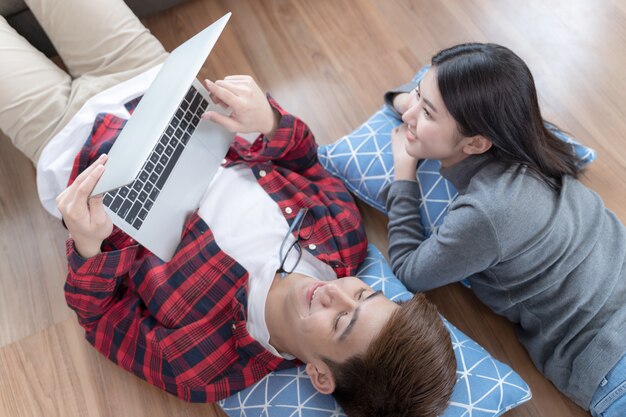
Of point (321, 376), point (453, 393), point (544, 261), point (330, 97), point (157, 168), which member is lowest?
point (453, 393)

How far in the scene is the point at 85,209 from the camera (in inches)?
37.6

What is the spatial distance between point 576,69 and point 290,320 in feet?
3.93

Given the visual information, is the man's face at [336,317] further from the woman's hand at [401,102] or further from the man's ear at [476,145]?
the woman's hand at [401,102]

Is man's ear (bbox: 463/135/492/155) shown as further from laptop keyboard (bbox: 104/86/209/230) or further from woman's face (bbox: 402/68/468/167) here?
laptop keyboard (bbox: 104/86/209/230)

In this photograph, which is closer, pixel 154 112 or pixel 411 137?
pixel 154 112

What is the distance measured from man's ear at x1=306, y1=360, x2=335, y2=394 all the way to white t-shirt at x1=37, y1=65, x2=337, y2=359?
13 cm

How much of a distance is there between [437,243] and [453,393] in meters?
0.32

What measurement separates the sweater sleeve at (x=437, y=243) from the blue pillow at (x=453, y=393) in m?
0.07

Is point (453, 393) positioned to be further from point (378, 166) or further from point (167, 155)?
point (167, 155)

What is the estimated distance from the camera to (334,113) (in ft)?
5.30

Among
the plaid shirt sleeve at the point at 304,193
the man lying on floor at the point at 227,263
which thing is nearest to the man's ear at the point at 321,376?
the man lying on floor at the point at 227,263

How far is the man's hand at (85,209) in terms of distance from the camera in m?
0.93

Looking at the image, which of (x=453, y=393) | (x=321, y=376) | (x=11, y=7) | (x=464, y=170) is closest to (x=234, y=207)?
(x=321, y=376)

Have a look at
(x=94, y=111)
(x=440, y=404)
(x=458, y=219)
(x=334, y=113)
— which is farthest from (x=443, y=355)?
(x=94, y=111)
